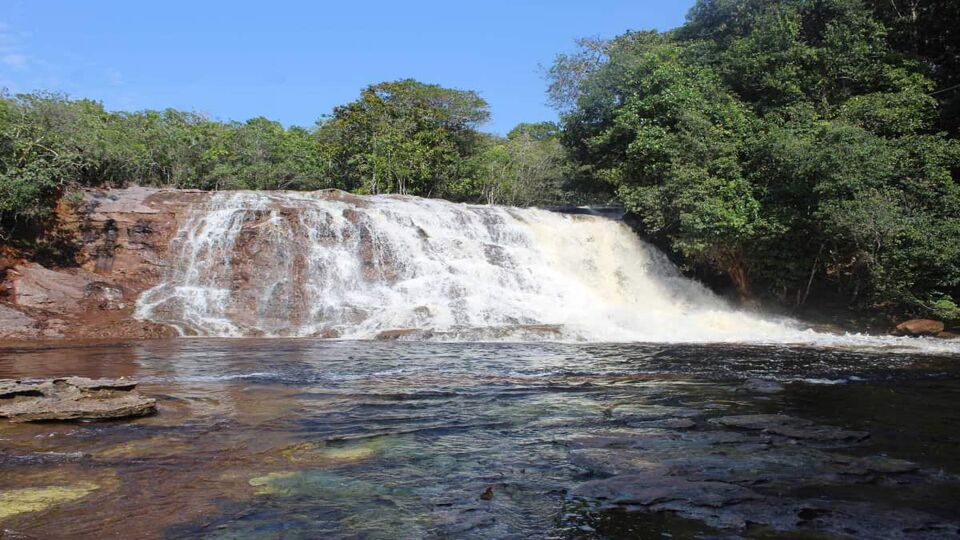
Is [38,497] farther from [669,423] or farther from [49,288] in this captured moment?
[49,288]

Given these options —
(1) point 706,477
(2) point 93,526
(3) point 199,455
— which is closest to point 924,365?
(1) point 706,477

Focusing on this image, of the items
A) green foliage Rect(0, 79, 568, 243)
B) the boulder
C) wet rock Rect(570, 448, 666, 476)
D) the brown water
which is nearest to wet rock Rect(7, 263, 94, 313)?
green foliage Rect(0, 79, 568, 243)

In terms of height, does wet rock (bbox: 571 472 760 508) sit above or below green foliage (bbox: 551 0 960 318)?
below

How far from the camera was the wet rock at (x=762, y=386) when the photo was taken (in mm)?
7550

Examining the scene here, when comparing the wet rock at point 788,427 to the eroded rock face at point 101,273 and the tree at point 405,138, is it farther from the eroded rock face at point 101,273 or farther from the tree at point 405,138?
the tree at point 405,138

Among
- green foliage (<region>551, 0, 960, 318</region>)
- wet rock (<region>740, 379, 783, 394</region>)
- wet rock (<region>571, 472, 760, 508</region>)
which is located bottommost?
wet rock (<region>740, 379, 783, 394</region>)

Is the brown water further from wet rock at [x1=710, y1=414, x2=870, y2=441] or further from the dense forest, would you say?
the dense forest

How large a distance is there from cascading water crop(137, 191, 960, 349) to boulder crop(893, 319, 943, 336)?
167 centimetres

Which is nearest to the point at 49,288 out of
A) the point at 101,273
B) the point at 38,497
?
the point at 101,273

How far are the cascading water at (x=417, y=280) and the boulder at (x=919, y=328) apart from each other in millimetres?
1669

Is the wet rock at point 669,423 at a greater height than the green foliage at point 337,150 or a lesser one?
lesser

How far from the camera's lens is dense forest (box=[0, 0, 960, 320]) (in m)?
15.7

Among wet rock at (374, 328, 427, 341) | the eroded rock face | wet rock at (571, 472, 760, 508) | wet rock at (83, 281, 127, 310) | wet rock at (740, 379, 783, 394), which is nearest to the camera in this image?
wet rock at (571, 472, 760, 508)

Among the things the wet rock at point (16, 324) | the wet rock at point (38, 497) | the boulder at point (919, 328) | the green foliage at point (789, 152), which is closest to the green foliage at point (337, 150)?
the wet rock at point (16, 324)
